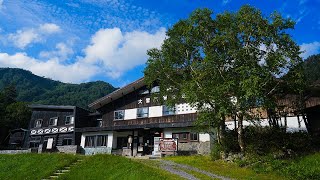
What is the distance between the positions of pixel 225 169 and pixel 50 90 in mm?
127289

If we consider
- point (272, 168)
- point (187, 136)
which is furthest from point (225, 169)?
point (187, 136)

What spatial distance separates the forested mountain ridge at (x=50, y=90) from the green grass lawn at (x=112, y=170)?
7479cm

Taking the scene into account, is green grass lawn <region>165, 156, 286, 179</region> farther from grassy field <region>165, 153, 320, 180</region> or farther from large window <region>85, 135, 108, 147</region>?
large window <region>85, 135, 108, 147</region>

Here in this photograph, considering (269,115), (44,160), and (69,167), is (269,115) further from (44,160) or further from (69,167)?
(44,160)

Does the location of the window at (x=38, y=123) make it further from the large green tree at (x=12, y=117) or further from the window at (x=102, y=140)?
the window at (x=102, y=140)

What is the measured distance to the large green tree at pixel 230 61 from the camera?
70.8ft

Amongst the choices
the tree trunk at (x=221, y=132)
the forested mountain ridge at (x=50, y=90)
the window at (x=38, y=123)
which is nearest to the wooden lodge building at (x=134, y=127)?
the window at (x=38, y=123)

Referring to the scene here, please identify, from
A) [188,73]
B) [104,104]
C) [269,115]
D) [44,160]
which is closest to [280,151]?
[269,115]

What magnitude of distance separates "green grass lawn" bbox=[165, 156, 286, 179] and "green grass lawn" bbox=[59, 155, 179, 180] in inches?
139

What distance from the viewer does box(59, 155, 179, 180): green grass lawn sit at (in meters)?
18.5

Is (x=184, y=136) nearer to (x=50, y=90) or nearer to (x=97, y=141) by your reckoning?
(x=97, y=141)

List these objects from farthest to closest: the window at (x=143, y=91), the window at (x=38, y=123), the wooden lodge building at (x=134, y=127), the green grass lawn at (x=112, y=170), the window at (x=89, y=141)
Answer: the window at (x=38, y=123) → the window at (x=89, y=141) → the window at (x=143, y=91) → the wooden lodge building at (x=134, y=127) → the green grass lawn at (x=112, y=170)

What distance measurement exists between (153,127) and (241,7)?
16.1 metres

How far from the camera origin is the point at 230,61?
24000 millimetres
